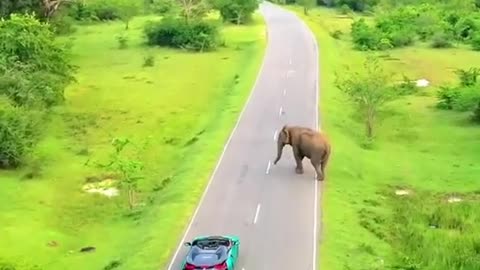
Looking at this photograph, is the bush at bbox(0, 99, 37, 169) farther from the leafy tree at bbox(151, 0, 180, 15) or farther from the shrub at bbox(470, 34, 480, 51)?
the leafy tree at bbox(151, 0, 180, 15)

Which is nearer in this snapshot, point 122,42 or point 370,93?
point 370,93

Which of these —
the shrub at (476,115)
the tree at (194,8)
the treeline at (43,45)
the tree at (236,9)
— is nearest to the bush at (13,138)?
the treeline at (43,45)

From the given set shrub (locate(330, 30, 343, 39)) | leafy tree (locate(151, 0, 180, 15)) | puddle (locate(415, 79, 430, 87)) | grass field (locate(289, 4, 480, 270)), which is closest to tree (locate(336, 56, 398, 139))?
grass field (locate(289, 4, 480, 270))

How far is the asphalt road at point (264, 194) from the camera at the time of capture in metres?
33.2

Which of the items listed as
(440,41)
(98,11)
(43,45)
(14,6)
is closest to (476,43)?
(440,41)

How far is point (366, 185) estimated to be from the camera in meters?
→ 44.3

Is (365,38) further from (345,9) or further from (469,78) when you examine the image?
(345,9)

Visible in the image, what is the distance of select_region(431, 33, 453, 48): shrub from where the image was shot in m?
98.2

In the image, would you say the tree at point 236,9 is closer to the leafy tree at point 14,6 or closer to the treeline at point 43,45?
the treeline at point 43,45

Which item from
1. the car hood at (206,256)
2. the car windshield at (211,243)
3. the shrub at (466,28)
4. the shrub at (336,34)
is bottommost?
the shrub at (336,34)

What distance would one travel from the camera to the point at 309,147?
141 feet

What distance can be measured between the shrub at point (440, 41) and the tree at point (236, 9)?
2398 cm

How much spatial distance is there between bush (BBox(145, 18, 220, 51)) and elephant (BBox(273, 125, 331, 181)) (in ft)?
160

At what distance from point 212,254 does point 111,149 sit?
23241mm
